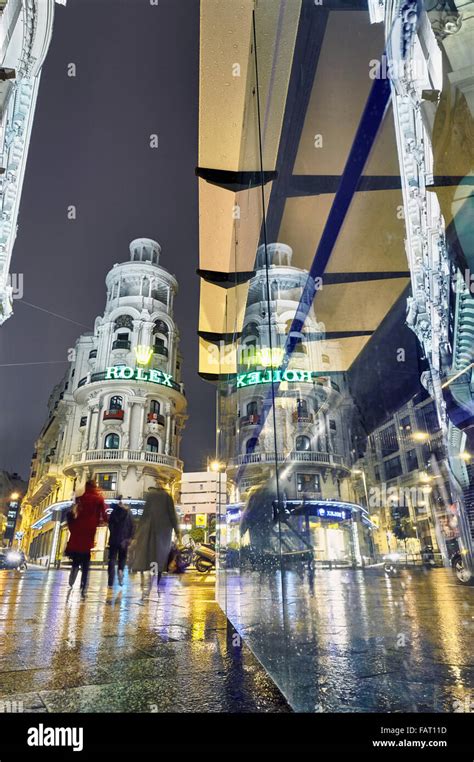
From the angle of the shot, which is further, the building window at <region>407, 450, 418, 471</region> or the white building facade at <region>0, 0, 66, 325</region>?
the white building facade at <region>0, 0, 66, 325</region>

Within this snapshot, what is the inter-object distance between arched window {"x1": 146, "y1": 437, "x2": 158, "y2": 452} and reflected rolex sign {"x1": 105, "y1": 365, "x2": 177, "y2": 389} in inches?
123

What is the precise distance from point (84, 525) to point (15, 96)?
2.94m

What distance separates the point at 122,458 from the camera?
10914mm

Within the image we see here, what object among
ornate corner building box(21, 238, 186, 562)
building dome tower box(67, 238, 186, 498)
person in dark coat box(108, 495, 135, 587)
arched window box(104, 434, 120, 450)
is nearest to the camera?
person in dark coat box(108, 495, 135, 587)

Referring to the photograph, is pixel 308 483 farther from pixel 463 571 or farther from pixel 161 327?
pixel 161 327

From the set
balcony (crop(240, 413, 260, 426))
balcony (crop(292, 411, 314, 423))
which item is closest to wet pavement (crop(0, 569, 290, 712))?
balcony (crop(292, 411, 314, 423))

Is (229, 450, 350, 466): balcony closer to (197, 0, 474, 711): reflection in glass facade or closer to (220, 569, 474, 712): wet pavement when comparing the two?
(197, 0, 474, 711): reflection in glass facade

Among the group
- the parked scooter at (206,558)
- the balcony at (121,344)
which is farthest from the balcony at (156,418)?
the parked scooter at (206,558)

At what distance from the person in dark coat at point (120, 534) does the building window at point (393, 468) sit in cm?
342

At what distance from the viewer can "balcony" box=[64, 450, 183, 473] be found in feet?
34.6

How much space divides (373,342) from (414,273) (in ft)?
0.35

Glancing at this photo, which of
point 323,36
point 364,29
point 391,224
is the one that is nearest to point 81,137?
point 323,36

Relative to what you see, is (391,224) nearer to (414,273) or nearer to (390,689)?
(414,273)

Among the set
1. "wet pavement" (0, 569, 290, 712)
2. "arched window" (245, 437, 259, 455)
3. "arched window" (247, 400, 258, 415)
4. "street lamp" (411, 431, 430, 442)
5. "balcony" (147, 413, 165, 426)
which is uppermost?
"balcony" (147, 413, 165, 426)
